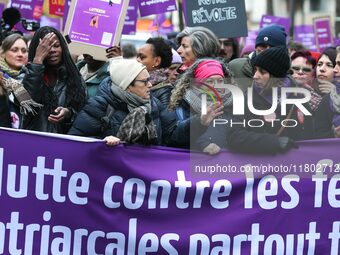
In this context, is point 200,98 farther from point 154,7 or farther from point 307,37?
point 307,37

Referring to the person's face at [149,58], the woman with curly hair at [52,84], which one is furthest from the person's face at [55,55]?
the person's face at [149,58]

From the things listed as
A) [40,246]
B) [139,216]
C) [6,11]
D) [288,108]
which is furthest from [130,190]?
[6,11]

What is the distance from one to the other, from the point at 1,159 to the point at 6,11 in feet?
13.4

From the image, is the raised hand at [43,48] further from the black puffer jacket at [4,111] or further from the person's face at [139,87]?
the person's face at [139,87]

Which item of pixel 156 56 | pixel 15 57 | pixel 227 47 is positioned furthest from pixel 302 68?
pixel 15 57

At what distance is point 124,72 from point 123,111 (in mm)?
271

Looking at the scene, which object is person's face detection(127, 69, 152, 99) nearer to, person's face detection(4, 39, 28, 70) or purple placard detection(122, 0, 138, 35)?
person's face detection(4, 39, 28, 70)

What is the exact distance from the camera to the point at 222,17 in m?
9.35

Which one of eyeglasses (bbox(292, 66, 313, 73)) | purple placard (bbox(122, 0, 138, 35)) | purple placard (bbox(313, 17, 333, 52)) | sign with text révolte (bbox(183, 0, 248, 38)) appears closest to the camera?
sign with text révolte (bbox(183, 0, 248, 38))

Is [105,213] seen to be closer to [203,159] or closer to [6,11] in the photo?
[203,159]

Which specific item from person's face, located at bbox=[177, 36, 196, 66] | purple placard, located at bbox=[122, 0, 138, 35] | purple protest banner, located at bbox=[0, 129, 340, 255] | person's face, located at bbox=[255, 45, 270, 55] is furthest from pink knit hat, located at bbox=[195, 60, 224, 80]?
purple placard, located at bbox=[122, 0, 138, 35]

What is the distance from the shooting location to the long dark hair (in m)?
7.29

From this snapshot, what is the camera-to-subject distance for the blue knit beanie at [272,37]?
356 inches

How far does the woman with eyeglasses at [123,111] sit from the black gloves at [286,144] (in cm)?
64
